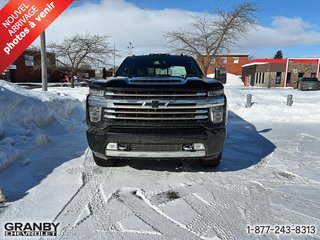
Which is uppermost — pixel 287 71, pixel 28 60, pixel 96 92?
pixel 28 60

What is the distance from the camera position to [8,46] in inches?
386

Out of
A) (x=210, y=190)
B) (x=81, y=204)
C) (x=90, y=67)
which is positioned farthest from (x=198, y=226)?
(x=90, y=67)

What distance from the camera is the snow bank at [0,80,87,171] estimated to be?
15.0 ft

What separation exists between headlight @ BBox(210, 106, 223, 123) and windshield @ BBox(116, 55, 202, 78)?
140 centimetres

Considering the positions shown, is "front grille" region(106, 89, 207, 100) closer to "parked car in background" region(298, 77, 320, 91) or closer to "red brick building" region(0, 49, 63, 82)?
"parked car in background" region(298, 77, 320, 91)

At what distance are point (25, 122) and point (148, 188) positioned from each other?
3548mm

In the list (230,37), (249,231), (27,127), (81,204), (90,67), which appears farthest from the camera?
(90,67)

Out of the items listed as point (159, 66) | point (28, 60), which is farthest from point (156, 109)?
point (28, 60)

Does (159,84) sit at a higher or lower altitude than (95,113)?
higher

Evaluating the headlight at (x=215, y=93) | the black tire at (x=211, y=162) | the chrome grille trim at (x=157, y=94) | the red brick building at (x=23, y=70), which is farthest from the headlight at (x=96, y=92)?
the red brick building at (x=23, y=70)

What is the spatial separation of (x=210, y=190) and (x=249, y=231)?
3.08 ft

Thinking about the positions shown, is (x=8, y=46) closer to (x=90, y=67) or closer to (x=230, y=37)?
(x=230, y=37)

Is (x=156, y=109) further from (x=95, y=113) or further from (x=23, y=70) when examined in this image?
(x=23, y=70)

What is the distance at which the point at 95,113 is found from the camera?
12.4 ft
